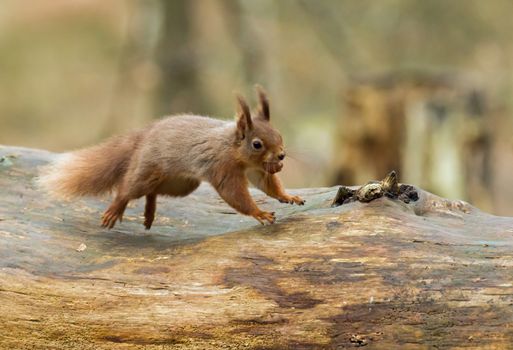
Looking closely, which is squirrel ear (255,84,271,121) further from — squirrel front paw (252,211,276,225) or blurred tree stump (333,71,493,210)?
blurred tree stump (333,71,493,210)

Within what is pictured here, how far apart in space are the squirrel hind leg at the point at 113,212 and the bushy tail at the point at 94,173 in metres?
0.20

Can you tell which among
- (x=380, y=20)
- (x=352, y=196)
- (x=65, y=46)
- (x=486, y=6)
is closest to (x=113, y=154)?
(x=352, y=196)

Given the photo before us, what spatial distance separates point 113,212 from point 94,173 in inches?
11.1

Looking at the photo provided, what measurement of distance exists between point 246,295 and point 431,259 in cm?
78

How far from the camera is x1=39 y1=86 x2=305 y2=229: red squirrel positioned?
4410 mm

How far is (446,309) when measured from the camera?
3.60m

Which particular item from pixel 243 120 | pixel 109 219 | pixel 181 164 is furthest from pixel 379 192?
pixel 109 219

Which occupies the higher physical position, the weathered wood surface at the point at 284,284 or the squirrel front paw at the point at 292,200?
the squirrel front paw at the point at 292,200

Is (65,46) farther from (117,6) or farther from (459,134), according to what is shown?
(459,134)

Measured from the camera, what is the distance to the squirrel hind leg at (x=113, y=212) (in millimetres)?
4719

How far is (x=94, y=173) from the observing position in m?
4.88

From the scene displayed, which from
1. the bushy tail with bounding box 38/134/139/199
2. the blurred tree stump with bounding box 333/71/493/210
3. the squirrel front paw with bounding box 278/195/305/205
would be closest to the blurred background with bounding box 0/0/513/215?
the blurred tree stump with bounding box 333/71/493/210

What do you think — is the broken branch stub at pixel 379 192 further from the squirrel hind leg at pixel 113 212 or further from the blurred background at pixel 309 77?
the squirrel hind leg at pixel 113 212

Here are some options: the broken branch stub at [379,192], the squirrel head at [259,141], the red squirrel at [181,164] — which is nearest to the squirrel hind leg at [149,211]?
the red squirrel at [181,164]
